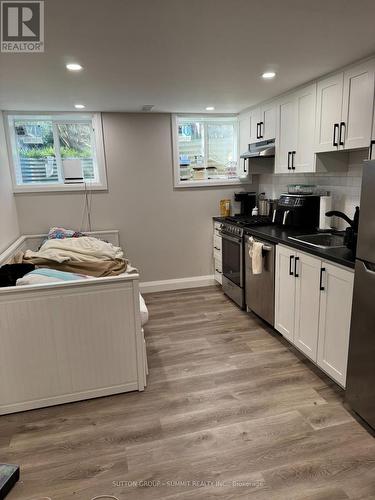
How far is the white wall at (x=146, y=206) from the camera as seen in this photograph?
13.7ft

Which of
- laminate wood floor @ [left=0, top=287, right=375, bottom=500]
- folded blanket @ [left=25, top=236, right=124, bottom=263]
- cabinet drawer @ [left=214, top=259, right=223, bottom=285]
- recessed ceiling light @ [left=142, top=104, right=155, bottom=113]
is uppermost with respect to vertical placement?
recessed ceiling light @ [left=142, top=104, right=155, bottom=113]

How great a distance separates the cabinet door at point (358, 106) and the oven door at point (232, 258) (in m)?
1.55

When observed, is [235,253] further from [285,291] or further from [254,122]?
[254,122]

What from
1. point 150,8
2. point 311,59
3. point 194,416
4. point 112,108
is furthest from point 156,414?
point 112,108

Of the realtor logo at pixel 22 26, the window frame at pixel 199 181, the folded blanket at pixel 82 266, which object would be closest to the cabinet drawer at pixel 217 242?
the window frame at pixel 199 181

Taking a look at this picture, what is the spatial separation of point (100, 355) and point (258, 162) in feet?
9.89

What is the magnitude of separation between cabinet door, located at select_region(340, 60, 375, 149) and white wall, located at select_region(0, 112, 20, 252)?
327 centimetres

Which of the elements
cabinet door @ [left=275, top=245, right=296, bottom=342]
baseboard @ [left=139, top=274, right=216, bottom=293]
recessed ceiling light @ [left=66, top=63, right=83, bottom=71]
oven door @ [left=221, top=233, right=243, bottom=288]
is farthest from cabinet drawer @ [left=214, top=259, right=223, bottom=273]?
recessed ceiling light @ [left=66, top=63, right=83, bottom=71]

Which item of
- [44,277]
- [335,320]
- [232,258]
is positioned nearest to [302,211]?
[232,258]

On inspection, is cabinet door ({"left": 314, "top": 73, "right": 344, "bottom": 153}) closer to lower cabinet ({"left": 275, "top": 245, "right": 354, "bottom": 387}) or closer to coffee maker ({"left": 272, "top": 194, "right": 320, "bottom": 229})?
coffee maker ({"left": 272, "top": 194, "right": 320, "bottom": 229})

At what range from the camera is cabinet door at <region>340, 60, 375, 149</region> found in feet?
7.62

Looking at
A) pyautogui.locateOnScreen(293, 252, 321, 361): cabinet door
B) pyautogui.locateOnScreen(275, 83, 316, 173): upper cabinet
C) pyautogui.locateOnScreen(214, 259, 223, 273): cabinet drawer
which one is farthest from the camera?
pyautogui.locateOnScreen(214, 259, 223, 273): cabinet drawer

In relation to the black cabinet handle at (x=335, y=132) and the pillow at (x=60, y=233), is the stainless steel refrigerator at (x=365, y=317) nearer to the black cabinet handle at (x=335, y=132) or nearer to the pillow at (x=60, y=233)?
the black cabinet handle at (x=335, y=132)

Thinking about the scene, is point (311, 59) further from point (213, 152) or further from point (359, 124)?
point (213, 152)
